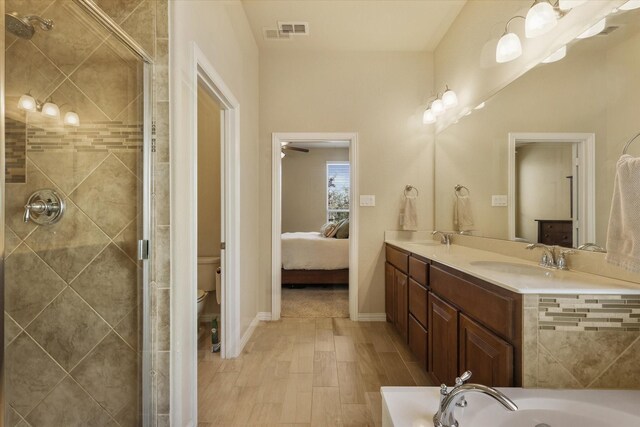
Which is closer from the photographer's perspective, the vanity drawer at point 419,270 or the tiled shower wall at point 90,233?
the tiled shower wall at point 90,233

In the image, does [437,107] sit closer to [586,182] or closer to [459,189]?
[459,189]

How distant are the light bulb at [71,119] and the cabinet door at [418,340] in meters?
2.20

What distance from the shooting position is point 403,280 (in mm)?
2477

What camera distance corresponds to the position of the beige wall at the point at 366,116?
315 centimetres

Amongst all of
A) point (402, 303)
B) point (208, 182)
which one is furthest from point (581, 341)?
point (208, 182)

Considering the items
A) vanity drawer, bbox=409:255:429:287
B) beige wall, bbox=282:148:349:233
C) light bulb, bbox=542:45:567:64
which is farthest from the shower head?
beige wall, bbox=282:148:349:233

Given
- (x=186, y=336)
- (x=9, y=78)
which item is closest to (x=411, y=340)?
(x=186, y=336)

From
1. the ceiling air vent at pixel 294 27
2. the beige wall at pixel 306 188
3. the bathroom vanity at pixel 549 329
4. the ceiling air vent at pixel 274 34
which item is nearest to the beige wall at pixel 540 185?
the bathroom vanity at pixel 549 329

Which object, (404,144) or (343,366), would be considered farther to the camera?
(404,144)

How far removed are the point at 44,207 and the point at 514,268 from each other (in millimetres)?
2211

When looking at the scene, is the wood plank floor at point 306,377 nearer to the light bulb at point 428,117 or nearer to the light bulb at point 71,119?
the light bulb at point 71,119

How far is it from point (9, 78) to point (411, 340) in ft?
8.39

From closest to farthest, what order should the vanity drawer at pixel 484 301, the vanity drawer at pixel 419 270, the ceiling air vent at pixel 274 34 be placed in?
1. the vanity drawer at pixel 484 301
2. the vanity drawer at pixel 419 270
3. the ceiling air vent at pixel 274 34

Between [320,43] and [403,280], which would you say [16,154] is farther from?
[320,43]
